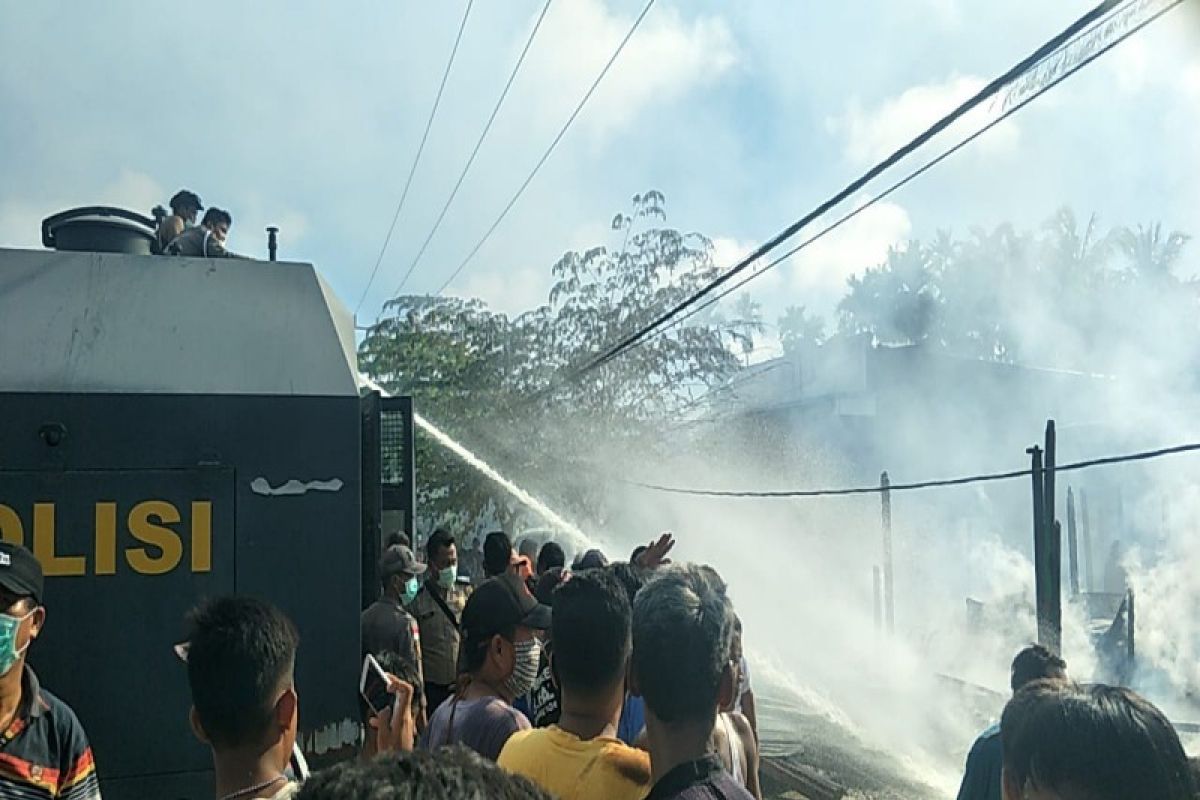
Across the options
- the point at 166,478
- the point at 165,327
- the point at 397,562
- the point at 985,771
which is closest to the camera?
the point at 166,478

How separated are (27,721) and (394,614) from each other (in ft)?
8.76

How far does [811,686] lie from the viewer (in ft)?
60.9

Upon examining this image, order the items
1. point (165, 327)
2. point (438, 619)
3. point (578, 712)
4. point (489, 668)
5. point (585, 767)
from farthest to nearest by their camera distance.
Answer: point (438, 619)
point (165, 327)
point (489, 668)
point (578, 712)
point (585, 767)

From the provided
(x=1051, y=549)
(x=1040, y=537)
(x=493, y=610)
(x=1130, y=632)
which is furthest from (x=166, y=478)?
(x=1130, y=632)

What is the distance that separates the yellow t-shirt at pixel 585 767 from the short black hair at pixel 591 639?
0.15 m

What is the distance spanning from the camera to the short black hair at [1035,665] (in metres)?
4.27

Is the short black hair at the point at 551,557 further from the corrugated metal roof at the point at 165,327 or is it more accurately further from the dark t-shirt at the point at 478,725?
the dark t-shirt at the point at 478,725

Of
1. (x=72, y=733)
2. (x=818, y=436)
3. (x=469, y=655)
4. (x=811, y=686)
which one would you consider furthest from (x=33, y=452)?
(x=818, y=436)

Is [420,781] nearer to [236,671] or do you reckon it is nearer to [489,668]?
[236,671]

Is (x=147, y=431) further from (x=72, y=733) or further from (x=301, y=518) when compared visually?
(x=72, y=733)

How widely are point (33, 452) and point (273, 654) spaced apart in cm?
164

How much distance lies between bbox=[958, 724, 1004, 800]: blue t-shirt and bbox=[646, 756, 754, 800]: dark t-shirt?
201 cm

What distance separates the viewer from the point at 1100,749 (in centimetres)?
207

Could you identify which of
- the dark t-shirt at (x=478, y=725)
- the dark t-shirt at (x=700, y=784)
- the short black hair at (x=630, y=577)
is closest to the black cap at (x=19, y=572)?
the dark t-shirt at (x=478, y=725)
